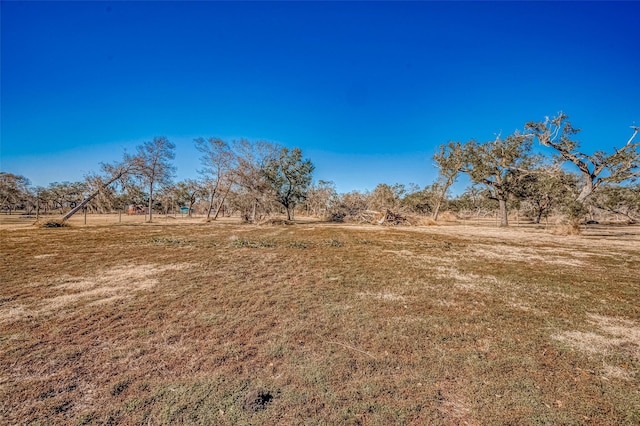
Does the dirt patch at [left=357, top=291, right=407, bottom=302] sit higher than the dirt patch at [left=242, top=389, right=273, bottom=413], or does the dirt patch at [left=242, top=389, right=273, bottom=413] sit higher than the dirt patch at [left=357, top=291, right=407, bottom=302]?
the dirt patch at [left=357, top=291, right=407, bottom=302]

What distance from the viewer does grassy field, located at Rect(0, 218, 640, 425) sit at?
2.11 m

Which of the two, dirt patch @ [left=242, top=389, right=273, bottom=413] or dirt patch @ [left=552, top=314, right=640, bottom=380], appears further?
dirt patch @ [left=552, top=314, right=640, bottom=380]

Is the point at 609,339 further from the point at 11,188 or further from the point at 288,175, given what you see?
the point at 11,188

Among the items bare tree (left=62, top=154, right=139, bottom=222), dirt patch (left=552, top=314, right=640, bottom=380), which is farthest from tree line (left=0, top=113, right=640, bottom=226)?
dirt patch (left=552, top=314, right=640, bottom=380)

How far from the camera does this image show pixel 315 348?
3008mm

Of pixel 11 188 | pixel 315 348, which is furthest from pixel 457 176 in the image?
pixel 11 188

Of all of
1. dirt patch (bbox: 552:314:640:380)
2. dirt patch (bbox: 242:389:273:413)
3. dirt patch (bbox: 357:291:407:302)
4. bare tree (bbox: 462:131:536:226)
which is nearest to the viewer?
dirt patch (bbox: 242:389:273:413)

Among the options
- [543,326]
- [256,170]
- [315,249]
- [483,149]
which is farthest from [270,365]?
[483,149]

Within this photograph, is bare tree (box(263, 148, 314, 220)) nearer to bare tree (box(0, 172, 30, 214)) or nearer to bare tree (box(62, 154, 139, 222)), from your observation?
bare tree (box(62, 154, 139, 222))

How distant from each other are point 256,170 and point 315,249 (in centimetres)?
2110

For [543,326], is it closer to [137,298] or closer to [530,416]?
[530,416]

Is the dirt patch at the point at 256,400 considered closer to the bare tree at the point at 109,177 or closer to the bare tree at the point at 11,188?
the bare tree at the point at 109,177

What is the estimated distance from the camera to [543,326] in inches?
144

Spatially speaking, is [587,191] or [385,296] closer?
[385,296]
